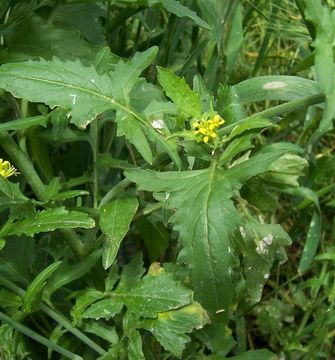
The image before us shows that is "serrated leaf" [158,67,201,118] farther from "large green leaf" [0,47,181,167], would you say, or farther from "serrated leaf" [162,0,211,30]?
"serrated leaf" [162,0,211,30]

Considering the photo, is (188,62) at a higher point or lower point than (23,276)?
higher

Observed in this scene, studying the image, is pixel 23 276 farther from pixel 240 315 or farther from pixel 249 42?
pixel 249 42

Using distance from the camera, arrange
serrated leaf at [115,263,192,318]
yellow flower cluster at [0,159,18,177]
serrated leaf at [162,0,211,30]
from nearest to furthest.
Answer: yellow flower cluster at [0,159,18,177]
serrated leaf at [115,263,192,318]
serrated leaf at [162,0,211,30]

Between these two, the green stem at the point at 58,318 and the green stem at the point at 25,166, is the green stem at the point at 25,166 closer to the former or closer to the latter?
the green stem at the point at 25,166

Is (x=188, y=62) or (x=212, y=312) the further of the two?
(x=188, y=62)

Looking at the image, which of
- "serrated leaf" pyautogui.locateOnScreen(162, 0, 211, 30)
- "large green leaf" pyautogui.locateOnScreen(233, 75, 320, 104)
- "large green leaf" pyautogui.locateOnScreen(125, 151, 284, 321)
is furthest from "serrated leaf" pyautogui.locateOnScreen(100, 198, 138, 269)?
"serrated leaf" pyautogui.locateOnScreen(162, 0, 211, 30)

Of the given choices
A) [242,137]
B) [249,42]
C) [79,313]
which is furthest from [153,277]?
[249,42]

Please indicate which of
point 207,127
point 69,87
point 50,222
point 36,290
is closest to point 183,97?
point 207,127

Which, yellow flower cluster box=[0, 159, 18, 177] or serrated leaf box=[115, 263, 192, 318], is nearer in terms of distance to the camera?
yellow flower cluster box=[0, 159, 18, 177]
